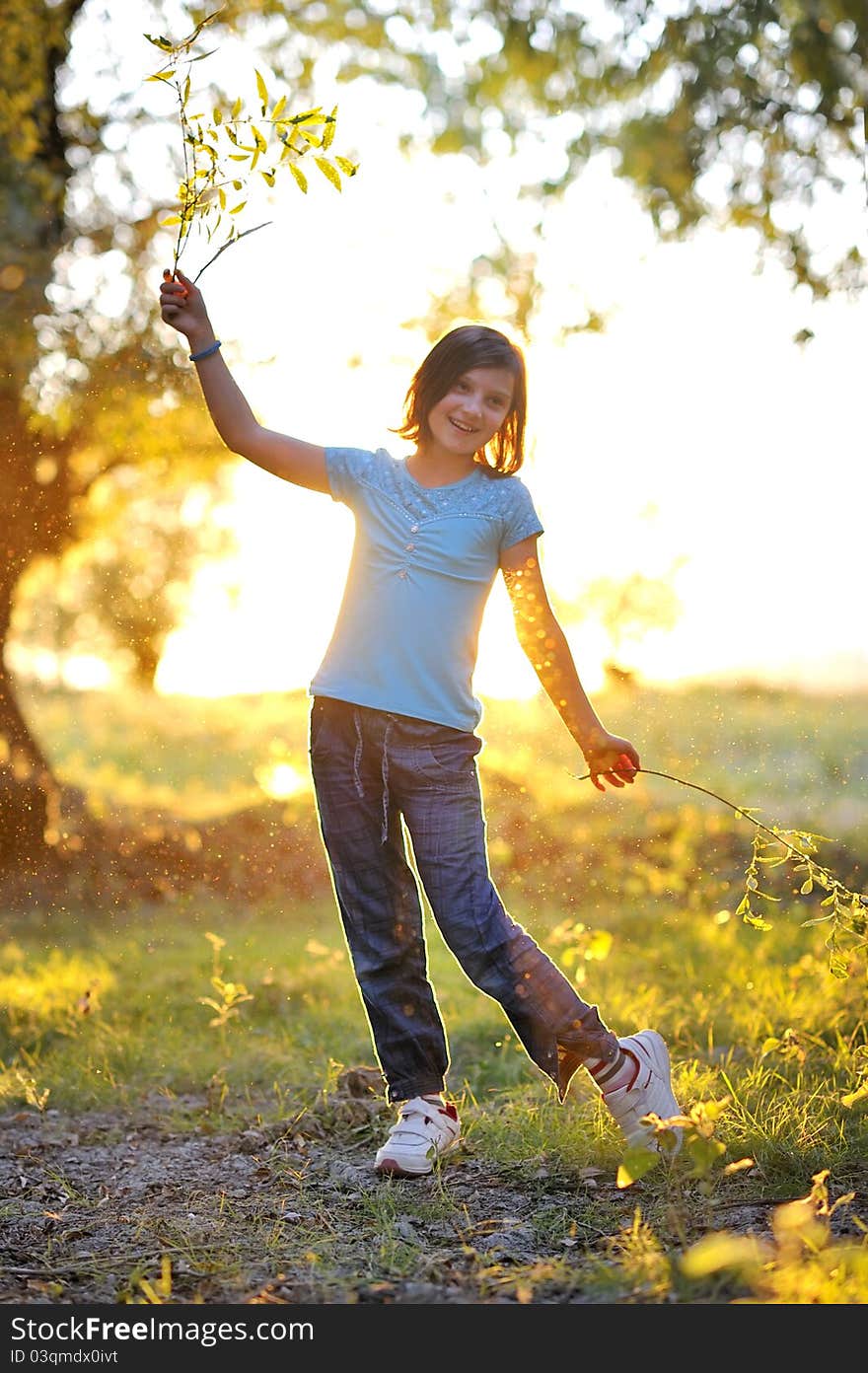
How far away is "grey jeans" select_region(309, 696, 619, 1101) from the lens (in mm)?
2664

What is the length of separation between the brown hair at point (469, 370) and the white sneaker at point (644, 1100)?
4.35 feet

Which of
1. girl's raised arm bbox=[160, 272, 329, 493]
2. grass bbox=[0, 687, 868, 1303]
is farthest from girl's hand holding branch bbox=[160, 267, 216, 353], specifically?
grass bbox=[0, 687, 868, 1303]

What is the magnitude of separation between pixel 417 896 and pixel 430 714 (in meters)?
0.50

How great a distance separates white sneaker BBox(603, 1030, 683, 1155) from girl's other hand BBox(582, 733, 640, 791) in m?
0.58

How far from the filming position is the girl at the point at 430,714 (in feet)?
8.75

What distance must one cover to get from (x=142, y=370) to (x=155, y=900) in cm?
264

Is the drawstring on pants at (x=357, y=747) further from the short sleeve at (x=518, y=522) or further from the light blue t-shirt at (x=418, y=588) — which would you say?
the short sleeve at (x=518, y=522)

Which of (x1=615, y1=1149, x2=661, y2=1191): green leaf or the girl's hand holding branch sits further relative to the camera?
the girl's hand holding branch

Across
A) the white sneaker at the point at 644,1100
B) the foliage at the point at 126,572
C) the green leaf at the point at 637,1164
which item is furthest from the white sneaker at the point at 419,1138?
the foliage at the point at 126,572

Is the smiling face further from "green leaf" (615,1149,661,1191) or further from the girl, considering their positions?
"green leaf" (615,1149,661,1191)

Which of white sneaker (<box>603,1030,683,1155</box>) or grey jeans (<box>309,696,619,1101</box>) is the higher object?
grey jeans (<box>309,696,619,1101</box>)

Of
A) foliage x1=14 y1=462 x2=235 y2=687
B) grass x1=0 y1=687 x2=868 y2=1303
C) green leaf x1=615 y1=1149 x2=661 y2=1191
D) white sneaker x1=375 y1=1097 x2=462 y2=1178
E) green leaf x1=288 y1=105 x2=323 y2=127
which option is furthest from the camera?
foliage x1=14 y1=462 x2=235 y2=687
